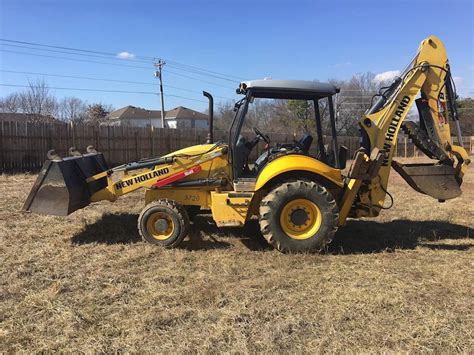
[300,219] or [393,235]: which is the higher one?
[300,219]

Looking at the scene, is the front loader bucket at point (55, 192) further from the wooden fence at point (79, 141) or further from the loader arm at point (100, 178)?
the wooden fence at point (79, 141)

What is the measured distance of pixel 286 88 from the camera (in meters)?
5.77

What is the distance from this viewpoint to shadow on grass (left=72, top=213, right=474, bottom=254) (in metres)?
6.22

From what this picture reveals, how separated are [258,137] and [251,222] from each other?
1.80m

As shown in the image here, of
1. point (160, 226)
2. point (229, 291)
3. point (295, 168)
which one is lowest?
point (229, 291)

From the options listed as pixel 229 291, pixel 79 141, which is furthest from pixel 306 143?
pixel 79 141

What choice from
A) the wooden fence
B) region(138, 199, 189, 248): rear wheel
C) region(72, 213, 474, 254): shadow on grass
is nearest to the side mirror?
region(72, 213, 474, 254): shadow on grass

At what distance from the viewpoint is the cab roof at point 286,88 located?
5.74m

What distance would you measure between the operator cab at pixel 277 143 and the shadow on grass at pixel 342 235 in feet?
3.65

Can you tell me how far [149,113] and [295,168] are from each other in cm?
7250

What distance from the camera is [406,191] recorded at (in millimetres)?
12062

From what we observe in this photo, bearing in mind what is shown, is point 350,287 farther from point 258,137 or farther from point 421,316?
point 258,137

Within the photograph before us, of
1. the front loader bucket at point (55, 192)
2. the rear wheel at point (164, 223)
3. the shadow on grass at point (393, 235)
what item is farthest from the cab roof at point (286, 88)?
the front loader bucket at point (55, 192)

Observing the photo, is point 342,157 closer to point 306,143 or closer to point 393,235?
point 306,143
